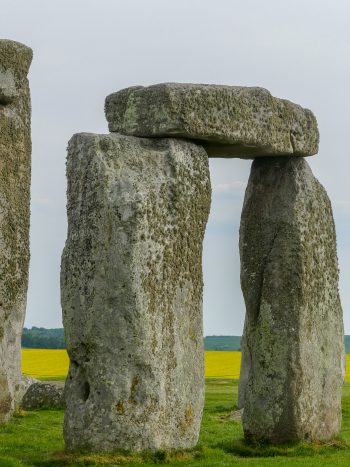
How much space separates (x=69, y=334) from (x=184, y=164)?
2965 mm

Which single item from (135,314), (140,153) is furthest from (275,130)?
(135,314)

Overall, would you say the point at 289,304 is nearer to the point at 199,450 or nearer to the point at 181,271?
the point at 181,271

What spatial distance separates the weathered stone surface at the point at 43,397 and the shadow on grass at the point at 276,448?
20.0 ft

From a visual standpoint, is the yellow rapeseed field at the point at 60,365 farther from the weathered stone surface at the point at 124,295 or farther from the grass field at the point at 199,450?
the weathered stone surface at the point at 124,295

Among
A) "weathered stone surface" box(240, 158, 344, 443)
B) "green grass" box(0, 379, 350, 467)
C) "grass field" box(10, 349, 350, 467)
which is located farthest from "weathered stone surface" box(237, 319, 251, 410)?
"weathered stone surface" box(240, 158, 344, 443)

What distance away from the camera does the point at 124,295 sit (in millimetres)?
17406

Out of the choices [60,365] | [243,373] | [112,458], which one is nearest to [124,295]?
[112,458]

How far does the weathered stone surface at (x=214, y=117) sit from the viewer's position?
18359 millimetres

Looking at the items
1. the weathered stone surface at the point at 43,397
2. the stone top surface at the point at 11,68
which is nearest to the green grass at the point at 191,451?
the weathered stone surface at the point at 43,397

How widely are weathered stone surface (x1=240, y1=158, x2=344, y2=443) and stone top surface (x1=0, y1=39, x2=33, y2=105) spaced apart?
5.34 m

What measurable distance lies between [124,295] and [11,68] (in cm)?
783

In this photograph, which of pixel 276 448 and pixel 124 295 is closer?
pixel 124 295

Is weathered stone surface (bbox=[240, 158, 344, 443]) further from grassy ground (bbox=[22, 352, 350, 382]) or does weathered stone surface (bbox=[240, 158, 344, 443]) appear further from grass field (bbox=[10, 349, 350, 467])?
grassy ground (bbox=[22, 352, 350, 382])

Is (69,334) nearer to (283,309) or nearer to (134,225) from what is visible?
(134,225)
